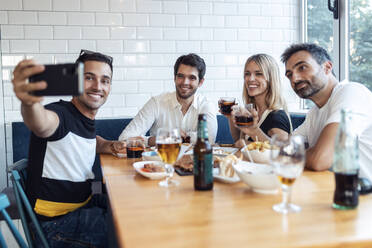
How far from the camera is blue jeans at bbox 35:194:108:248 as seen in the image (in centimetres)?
152

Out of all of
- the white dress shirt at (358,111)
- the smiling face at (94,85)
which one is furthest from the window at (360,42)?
the smiling face at (94,85)

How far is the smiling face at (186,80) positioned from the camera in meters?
2.75

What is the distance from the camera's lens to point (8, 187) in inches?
114

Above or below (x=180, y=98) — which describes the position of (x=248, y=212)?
below

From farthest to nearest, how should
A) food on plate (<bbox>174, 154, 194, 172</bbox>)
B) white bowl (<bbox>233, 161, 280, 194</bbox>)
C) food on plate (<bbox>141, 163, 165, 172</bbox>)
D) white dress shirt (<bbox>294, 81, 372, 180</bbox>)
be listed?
1. white dress shirt (<bbox>294, 81, 372, 180</bbox>)
2. food on plate (<bbox>174, 154, 194, 172</bbox>)
3. food on plate (<bbox>141, 163, 165, 172</bbox>)
4. white bowl (<bbox>233, 161, 280, 194</bbox>)

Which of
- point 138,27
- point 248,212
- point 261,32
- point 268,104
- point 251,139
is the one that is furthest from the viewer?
point 261,32

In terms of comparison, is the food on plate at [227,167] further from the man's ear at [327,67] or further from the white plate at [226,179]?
the man's ear at [327,67]

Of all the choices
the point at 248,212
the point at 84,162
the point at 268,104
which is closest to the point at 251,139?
the point at 268,104

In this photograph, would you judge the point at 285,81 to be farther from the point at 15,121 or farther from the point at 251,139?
the point at 15,121

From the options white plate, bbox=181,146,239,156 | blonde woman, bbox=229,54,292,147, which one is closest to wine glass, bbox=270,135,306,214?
white plate, bbox=181,146,239,156

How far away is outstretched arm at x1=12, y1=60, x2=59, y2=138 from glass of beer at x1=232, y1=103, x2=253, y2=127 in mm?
979

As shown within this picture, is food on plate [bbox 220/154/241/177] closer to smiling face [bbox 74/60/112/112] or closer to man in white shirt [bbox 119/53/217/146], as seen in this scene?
smiling face [bbox 74/60/112/112]

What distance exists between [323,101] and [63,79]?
→ 1542mm

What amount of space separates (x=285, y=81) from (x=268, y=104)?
53.4 inches
